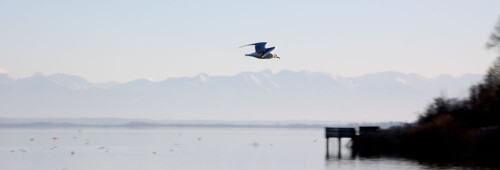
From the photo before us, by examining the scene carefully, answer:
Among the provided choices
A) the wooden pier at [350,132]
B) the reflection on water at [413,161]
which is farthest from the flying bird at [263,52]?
the wooden pier at [350,132]

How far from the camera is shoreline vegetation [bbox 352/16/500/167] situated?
79.4 m

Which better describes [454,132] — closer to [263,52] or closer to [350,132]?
[350,132]

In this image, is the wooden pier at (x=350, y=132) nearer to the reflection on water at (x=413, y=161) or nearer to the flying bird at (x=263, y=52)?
the reflection on water at (x=413, y=161)

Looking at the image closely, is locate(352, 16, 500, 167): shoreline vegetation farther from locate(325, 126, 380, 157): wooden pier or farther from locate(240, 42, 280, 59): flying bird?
locate(240, 42, 280, 59): flying bird

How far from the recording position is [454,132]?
86188mm

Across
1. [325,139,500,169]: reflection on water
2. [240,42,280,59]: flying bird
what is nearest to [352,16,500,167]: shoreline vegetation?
[325,139,500,169]: reflection on water

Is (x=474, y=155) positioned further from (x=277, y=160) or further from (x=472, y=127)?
(x=277, y=160)

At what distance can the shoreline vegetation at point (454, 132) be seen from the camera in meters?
79.4

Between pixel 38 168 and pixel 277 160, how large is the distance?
27.6 m

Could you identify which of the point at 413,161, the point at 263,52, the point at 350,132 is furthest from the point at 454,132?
the point at 263,52

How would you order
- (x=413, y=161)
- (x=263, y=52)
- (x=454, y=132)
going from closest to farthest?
(x=263, y=52) → (x=413, y=161) → (x=454, y=132)

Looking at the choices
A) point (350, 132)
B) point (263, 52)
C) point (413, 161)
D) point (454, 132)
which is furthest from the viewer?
point (350, 132)

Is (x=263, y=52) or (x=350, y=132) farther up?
(x=263, y=52)

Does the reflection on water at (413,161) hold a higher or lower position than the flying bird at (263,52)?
lower
